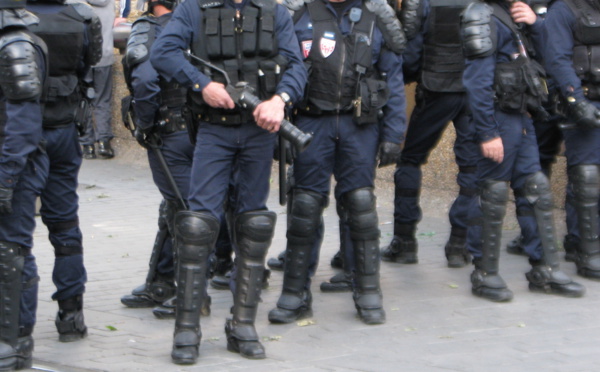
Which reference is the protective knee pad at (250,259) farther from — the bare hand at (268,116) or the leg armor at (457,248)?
the leg armor at (457,248)

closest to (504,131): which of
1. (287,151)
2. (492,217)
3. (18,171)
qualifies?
(492,217)

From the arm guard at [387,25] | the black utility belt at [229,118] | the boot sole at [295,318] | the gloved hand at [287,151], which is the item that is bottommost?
the boot sole at [295,318]

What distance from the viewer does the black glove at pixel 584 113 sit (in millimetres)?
7699

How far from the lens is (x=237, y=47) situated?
623cm

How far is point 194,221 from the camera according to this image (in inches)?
239

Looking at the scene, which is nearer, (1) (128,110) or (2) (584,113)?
(1) (128,110)

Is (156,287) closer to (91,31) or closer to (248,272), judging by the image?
(248,272)

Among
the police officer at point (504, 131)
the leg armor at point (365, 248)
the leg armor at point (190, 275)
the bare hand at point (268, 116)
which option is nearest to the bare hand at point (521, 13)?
the police officer at point (504, 131)

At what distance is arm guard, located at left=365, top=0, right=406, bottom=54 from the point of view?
6.93 meters

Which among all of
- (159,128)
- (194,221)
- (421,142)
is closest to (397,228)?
(421,142)

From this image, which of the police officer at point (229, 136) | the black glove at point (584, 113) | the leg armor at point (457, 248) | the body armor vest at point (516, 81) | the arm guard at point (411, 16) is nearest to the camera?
the police officer at point (229, 136)

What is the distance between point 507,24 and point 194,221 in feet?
8.02

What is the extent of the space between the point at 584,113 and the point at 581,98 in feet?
0.35

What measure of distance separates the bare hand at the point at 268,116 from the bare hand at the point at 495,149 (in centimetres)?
170
